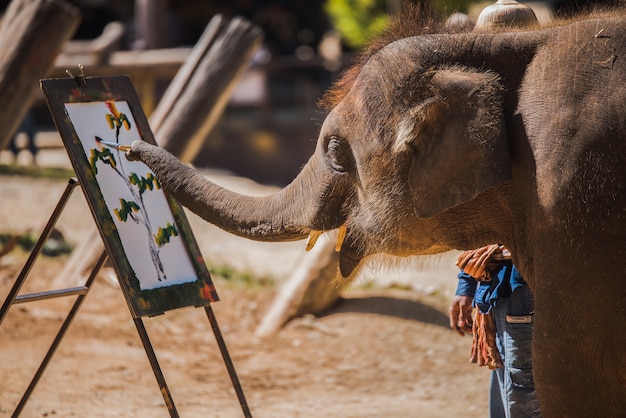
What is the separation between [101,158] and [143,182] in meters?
0.26

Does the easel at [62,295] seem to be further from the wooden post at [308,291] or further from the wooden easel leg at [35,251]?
the wooden post at [308,291]

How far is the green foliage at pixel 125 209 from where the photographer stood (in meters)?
4.13

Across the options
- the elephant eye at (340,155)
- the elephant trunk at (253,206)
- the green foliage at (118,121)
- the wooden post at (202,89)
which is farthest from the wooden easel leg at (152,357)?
the wooden post at (202,89)

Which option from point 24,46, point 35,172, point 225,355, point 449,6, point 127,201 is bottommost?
point 225,355

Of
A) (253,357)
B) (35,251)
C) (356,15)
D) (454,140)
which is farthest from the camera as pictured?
(356,15)

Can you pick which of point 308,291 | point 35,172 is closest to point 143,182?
point 308,291

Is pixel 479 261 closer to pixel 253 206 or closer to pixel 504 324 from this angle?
pixel 504 324

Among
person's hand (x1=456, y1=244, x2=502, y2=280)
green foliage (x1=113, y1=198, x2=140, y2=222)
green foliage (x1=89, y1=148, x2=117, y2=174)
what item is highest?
green foliage (x1=89, y1=148, x2=117, y2=174)

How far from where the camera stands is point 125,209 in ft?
13.7

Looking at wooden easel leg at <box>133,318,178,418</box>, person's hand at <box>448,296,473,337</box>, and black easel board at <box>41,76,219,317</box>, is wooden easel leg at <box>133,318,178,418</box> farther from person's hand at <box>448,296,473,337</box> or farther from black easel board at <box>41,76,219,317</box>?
person's hand at <box>448,296,473,337</box>

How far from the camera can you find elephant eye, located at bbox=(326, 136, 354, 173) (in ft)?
11.1

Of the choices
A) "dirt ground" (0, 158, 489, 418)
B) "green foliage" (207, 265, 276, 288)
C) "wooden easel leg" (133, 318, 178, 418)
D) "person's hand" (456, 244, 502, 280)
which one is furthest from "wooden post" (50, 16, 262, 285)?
"person's hand" (456, 244, 502, 280)

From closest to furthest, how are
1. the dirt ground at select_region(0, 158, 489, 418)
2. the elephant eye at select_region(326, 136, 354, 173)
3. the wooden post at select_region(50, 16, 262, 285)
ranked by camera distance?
the elephant eye at select_region(326, 136, 354, 173) < the dirt ground at select_region(0, 158, 489, 418) < the wooden post at select_region(50, 16, 262, 285)

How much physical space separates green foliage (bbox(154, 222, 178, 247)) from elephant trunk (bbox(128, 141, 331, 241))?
73cm
